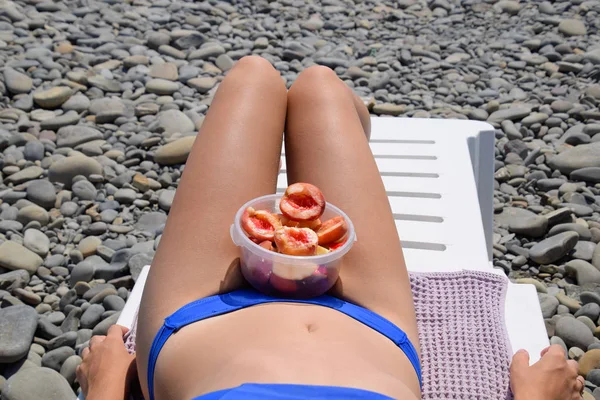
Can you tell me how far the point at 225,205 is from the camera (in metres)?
1.68

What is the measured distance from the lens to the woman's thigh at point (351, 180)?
1.64 metres

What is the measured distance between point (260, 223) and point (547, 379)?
0.77 meters

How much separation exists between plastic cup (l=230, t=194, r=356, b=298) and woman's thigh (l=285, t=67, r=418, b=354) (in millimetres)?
105

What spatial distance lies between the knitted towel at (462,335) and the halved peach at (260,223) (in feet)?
1.84

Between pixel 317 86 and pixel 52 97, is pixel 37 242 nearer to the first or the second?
pixel 52 97

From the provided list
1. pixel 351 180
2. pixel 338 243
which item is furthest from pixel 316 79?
pixel 338 243

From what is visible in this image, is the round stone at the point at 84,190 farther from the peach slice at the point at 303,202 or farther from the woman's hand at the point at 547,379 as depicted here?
the woman's hand at the point at 547,379

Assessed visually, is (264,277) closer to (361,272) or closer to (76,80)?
(361,272)

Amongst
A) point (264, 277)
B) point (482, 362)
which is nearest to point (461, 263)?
point (482, 362)

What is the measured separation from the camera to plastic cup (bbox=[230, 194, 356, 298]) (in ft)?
4.82

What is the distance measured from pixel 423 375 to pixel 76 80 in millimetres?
2989

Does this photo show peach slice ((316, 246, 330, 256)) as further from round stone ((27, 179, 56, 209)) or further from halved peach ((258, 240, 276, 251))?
round stone ((27, 179, 56, 209))

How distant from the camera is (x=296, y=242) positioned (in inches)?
57.9

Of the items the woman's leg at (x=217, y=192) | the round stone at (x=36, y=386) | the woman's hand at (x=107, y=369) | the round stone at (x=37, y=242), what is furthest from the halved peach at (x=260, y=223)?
the round stone at (x=37, y=242)
